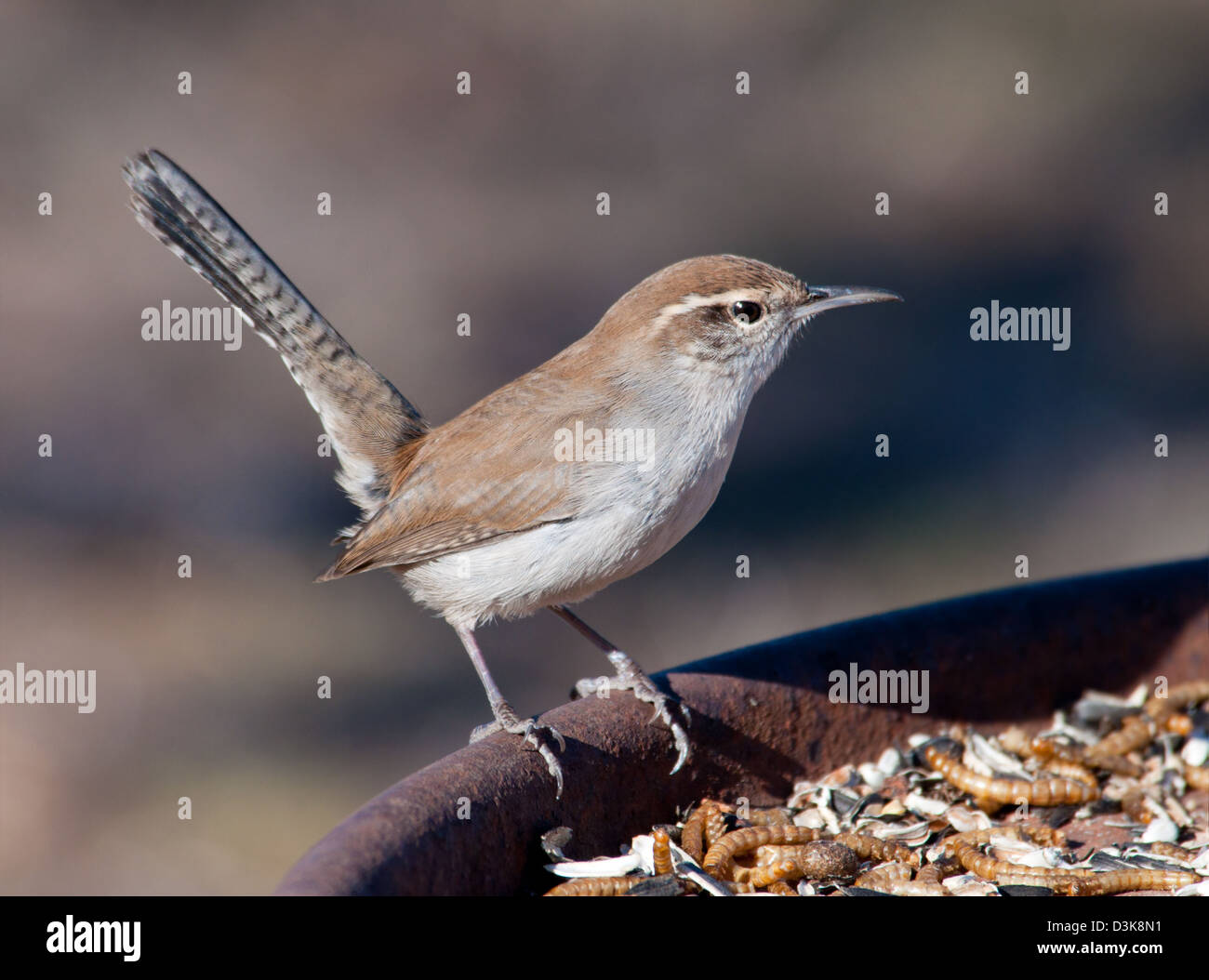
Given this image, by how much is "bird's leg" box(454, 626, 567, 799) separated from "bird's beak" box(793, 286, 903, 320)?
1.62 meters

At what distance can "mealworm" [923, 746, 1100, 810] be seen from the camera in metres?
3.83

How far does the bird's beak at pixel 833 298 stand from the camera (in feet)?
14.9

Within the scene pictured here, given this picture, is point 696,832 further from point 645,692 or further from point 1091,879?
point 1091,879

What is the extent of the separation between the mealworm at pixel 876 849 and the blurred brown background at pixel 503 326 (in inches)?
162

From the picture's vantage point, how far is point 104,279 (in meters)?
10.9

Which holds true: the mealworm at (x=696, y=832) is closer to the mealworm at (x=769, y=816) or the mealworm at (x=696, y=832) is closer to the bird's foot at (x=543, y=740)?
the mealworm at (x=769, y=816)

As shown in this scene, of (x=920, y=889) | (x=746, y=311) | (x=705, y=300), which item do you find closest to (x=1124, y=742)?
(x=920, y=889)

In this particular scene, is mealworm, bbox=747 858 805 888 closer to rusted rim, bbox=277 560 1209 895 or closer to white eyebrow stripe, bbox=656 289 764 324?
rusted rim, bbox=277 560 1209 895

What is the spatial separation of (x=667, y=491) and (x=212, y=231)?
7.07ft

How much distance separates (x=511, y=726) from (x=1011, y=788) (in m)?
1.49

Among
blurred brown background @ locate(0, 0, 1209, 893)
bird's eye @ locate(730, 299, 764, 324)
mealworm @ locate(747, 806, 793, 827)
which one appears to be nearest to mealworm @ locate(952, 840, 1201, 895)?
mealworm @ locate(747, 806, 793, 827)

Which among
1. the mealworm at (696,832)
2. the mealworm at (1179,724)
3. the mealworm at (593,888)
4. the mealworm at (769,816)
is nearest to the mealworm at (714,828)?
the mealworm at (696,832)
